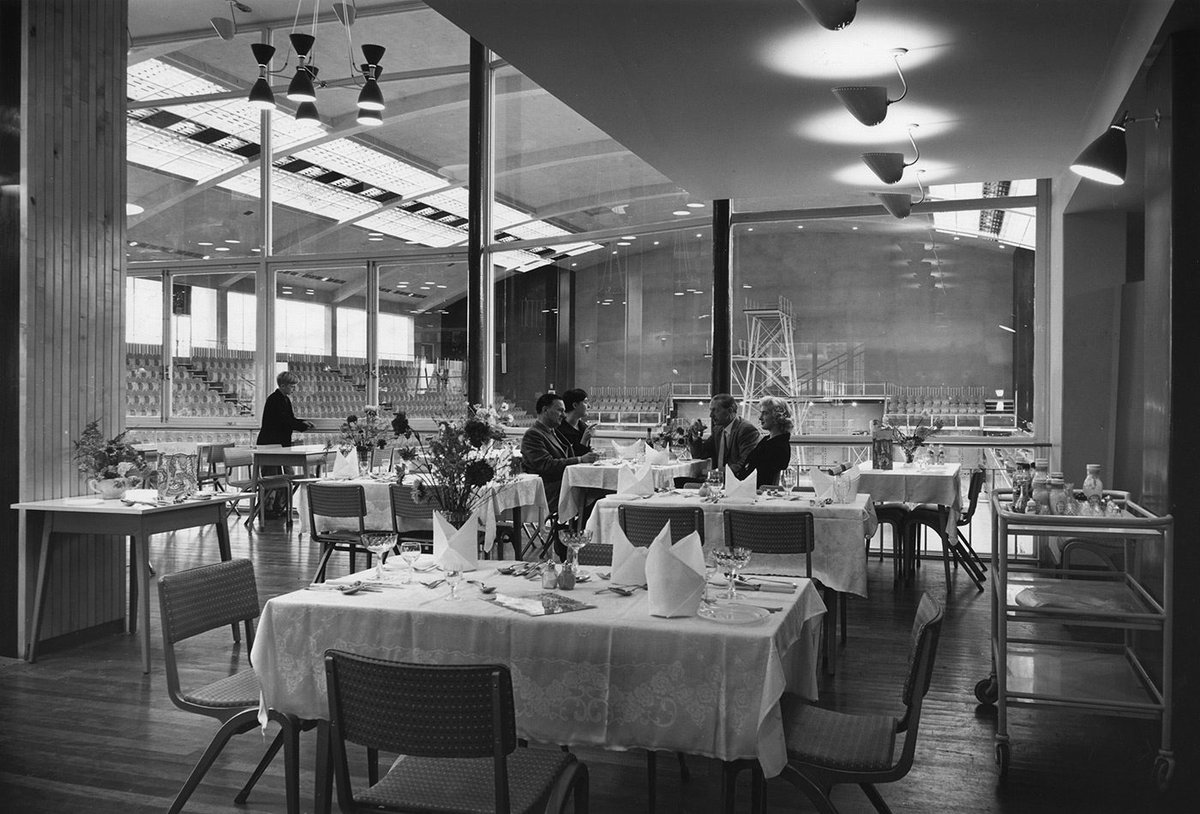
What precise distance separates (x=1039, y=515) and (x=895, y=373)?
6565 millimetres

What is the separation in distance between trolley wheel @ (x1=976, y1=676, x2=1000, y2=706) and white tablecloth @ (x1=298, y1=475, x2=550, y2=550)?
3.30 metres

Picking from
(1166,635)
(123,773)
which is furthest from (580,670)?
(1166,635)

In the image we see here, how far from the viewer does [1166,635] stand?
12.3 feet

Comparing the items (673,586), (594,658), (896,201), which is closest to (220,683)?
(594,658)

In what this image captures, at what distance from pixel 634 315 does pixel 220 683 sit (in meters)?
8.50

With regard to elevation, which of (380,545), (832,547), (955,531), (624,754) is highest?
(380,545)

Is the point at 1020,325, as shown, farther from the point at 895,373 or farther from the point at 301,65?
the point at 301,65

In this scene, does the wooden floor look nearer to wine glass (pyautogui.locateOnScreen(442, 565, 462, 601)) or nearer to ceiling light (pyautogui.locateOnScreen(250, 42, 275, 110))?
wine glass (pyautogui.locateOnScreen(442, 565, 462, 601))

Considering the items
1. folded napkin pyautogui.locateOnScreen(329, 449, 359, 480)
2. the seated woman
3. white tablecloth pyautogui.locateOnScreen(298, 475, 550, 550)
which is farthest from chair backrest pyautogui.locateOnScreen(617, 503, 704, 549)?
folded napkin pyautogui.locateOnScreen(329, 449, 359, 480)

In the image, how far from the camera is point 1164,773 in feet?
12.1

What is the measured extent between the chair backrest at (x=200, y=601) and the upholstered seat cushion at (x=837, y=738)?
2.03 m

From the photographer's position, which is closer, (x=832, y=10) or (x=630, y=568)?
(x=630, y=568)

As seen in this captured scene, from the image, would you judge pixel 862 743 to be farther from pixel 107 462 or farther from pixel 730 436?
pixel 730 436

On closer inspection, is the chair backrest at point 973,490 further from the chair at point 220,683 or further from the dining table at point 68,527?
the chair at point 220,683
